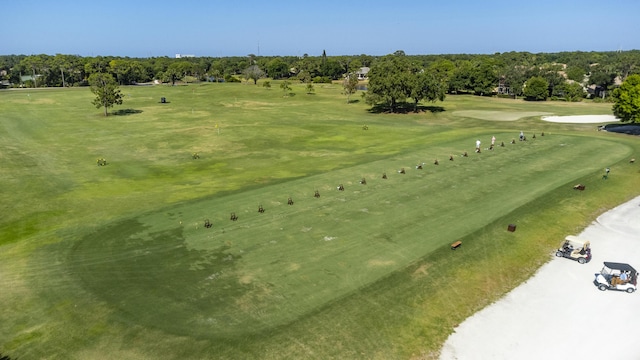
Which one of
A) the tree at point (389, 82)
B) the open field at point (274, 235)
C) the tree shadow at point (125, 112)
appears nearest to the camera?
the open field at point (274, 235)

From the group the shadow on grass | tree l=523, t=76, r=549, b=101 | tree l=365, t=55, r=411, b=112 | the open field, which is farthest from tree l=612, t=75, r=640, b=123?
tree l=523, t=76, r=549, b=101

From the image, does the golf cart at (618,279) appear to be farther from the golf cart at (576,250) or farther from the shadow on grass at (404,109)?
the shadow on grass at (404,109)

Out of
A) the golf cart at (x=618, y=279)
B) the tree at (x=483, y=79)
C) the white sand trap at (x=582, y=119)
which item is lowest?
the golf cart at (x=618, y=279)

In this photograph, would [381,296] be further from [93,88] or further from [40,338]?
[93,88]

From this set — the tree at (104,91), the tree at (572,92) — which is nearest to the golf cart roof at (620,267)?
the tree at (104,91)

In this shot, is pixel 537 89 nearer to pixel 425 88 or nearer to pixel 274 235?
pixel 425 88

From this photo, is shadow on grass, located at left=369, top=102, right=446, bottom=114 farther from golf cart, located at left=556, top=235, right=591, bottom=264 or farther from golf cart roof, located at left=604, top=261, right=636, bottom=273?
golf cart roof, located at left=604, top=261, right=636, bottom=273

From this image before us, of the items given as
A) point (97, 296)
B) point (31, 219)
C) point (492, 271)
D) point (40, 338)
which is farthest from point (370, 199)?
point (31, 219)
